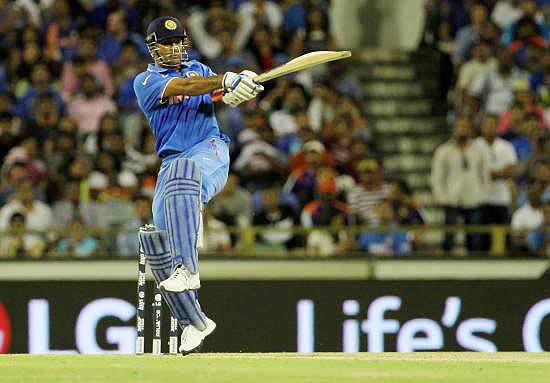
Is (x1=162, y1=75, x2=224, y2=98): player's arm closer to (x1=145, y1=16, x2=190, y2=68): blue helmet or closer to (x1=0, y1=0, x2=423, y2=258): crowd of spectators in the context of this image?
(x1=145, y1=16, x2=190, y2=68): blue helmet

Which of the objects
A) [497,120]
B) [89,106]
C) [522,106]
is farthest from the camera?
[89,106]

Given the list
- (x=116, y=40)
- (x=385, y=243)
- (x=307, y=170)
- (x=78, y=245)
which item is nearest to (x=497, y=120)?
(x=307, y=170)

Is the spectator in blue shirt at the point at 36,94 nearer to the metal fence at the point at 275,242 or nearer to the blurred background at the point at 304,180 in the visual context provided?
the blurred background at the point at 304,180

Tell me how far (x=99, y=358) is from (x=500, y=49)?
8980 millimetres

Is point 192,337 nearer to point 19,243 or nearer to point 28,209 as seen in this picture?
point 19,243

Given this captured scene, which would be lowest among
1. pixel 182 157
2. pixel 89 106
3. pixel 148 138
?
pixel 182 157

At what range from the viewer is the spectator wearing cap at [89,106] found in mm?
17312

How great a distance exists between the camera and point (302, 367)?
9.52 metres

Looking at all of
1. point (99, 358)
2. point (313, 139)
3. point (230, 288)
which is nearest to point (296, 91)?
point (313, 139)

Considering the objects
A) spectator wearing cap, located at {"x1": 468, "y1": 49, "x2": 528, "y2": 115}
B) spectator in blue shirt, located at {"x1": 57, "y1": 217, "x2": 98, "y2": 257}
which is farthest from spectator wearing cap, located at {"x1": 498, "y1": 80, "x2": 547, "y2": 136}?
spectator in blue shirt, located at {"x1": 57, "y1": 217, "x2": 98, "y2": 257}

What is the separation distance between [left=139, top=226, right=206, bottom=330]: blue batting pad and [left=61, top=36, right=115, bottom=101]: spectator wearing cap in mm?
7491

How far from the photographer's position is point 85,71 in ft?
58.2

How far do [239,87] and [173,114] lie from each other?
0.58 meters

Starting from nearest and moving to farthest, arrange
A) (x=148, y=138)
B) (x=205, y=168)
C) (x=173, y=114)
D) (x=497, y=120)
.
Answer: (x=205, y=168)
(x=173, y=114)
(x=148, y=138)
(x=497, y=120)
